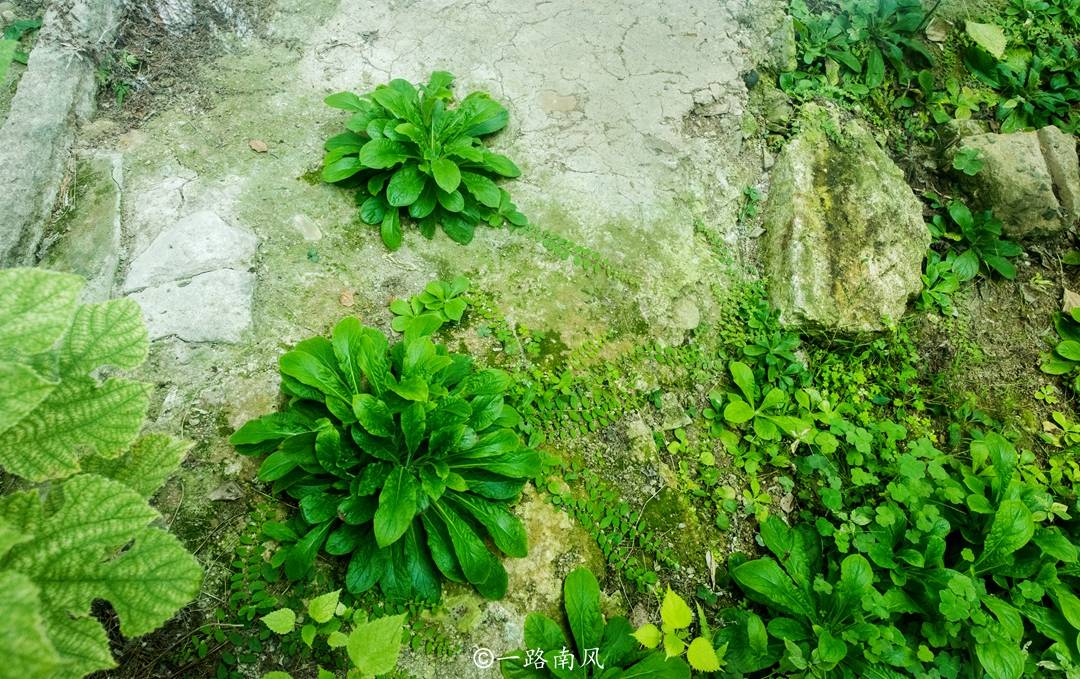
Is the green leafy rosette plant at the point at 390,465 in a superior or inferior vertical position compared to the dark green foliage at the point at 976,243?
superior

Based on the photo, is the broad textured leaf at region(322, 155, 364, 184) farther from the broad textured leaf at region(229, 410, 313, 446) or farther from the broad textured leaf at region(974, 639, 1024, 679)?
the broad textured leaf at region(974, 639, 1024, 679)

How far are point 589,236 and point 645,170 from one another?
69 cm

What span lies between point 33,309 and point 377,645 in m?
1.43

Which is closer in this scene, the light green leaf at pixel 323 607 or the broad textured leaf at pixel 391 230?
the light green leaf at pixel 323 607

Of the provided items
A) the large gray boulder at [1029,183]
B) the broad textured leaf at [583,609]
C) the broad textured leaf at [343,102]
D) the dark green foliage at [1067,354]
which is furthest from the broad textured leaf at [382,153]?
the dark green foliage at [1067,354]

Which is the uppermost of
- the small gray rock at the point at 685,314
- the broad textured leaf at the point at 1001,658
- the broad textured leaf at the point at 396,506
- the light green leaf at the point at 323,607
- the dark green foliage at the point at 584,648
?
the broad textured leaf at the point at 396,506

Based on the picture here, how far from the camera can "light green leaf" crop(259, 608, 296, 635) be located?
7.35ft

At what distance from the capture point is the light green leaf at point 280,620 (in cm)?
224

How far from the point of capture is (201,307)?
120 inches

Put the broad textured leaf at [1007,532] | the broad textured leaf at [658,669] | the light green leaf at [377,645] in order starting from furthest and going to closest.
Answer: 1. the broad textured leaf at [1007,532]
2. the broad textured leaf at [658,669]
3. the light green leaf at [377,645]

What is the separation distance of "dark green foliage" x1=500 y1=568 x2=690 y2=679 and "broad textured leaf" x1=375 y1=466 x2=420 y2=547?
0.71m

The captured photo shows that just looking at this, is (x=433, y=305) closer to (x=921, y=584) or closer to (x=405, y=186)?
(x=405, y=186)

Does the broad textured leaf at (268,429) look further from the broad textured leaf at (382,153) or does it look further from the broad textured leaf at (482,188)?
the broad textured leaf at (482,188)

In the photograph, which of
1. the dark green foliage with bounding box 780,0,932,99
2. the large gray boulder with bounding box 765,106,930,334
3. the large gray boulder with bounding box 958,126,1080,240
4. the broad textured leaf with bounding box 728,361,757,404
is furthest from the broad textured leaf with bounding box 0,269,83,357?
the large gray boulder with bounding box 958,126,1080,240
